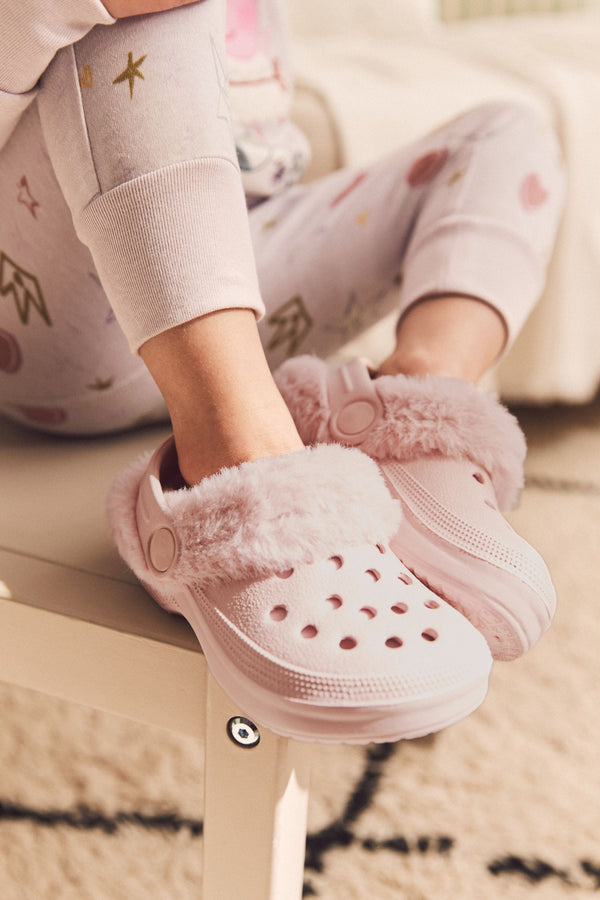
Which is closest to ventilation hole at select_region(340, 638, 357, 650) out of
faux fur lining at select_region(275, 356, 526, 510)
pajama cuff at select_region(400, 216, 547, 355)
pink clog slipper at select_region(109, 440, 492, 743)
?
pink clog slipper at select_region(109, 440, 492, 743)

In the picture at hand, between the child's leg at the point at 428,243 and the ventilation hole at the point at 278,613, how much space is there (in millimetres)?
190

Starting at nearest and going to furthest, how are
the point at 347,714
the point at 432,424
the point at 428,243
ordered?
the point at 347,714
the point at 432,424
the point at 428,243

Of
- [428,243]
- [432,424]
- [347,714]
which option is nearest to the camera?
[347,714]

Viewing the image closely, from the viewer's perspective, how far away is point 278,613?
33 centimetres

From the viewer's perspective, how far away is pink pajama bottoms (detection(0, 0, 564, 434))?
0.35 meters

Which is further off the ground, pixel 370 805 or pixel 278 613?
pixel 278 613

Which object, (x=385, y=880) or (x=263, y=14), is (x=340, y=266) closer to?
(x=263, y=14)

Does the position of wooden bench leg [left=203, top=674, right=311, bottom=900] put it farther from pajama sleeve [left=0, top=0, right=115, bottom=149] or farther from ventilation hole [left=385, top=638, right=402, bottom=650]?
pajama sleeve [left=0, top=0, right=115, bottom=149]

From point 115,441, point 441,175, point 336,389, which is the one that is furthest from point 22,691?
point 441,175

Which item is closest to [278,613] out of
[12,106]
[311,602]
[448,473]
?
[311,602]

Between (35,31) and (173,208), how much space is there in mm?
94

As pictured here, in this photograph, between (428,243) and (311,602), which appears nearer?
(311,602)

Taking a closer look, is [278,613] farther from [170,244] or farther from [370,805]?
[370,805]

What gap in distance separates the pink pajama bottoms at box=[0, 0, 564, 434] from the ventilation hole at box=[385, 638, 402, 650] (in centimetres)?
17
